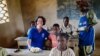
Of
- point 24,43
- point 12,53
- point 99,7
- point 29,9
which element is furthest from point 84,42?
point 29,9

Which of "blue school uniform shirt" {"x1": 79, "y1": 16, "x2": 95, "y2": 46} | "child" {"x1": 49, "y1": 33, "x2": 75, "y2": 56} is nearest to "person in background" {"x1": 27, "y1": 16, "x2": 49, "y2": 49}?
"blue school uniform shirt" {"x1": 79, "y1": 16, "x2": 95, "y2": 46}

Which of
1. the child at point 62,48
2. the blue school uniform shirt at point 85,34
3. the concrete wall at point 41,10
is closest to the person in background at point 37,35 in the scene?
the blue school uniform shirt at point 85,34

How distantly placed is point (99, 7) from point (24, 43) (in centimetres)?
320

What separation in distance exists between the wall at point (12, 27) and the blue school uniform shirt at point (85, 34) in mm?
2763

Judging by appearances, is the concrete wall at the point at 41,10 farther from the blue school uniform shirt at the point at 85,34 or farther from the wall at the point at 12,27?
the blue school uniform shirt at the point at 85,34

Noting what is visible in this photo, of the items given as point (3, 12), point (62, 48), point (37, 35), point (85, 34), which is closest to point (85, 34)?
point (85, 34)

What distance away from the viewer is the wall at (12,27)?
564 centimetres

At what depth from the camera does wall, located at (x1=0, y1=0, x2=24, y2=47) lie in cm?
564

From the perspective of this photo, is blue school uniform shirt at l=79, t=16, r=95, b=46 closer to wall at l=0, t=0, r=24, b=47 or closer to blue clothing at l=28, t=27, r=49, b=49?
blue clothing at l=28, t=27, r=49, b=49

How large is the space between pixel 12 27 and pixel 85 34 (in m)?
3.12

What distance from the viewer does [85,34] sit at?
3.86 meters

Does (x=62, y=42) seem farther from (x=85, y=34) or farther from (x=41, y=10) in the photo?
(x=41, y=10)

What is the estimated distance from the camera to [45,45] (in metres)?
3.41

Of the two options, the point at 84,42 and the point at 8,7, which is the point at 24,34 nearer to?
the point at 8,7
